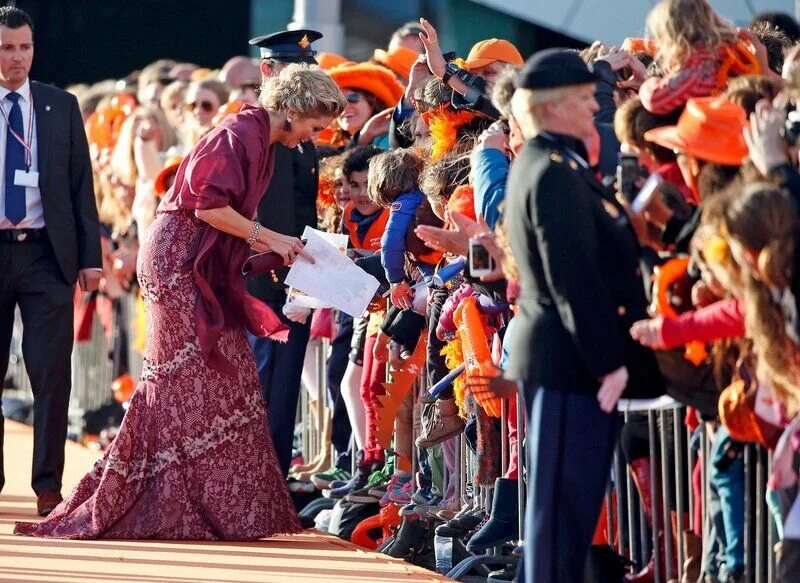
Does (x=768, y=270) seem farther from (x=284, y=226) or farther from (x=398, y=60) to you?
(x=398, y=60)

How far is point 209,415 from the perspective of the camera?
23.9ft

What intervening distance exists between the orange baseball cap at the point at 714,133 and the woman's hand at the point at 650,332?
52 centimetres

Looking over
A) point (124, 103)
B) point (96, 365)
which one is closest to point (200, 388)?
point (96, 365)

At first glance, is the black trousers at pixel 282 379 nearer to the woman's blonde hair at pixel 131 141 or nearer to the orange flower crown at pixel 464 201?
the orange flower crown at pixel 464 201

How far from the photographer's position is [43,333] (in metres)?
8.07

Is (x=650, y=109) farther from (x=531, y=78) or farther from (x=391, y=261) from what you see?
(x=391, y=261)

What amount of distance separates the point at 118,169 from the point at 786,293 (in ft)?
25.9

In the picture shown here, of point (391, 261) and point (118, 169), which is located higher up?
point (391, 261)

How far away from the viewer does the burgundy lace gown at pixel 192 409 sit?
721 cm

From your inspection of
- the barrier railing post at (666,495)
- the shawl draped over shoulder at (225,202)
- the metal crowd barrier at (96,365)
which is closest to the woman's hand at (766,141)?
the barrier railing post at (666,495)

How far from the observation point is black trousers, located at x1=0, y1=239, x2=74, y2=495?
8.04m

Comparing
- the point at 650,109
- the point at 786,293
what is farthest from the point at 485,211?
the point at 786,293

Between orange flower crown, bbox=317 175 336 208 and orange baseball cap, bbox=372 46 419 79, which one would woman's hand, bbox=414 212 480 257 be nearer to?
orange flower crown, bbox=317 175 336 208

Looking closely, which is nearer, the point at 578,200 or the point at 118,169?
the point at 578,200
